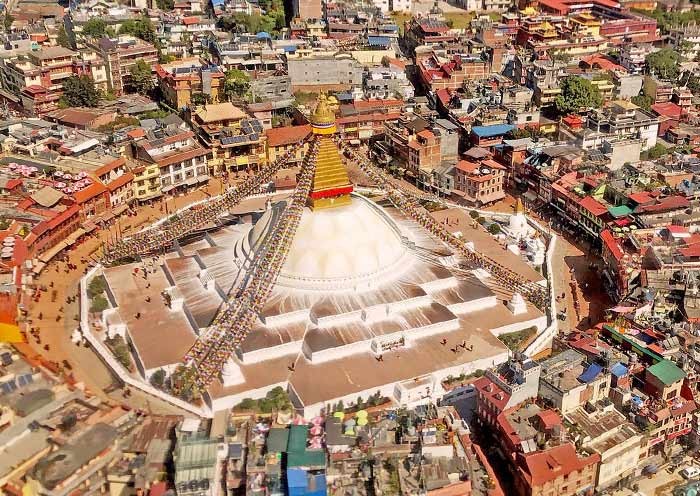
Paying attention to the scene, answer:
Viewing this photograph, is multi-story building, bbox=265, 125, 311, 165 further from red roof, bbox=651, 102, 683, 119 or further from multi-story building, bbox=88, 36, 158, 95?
red roof, bbox=651, 102, 683, 119

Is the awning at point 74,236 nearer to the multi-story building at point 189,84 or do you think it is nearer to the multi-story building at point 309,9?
the multi-story building at point 189,84

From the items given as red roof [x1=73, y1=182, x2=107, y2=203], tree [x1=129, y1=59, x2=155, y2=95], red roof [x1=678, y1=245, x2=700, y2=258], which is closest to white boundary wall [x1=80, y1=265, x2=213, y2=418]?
red roof [x1=73, y1=182, x2=107, y2=203]

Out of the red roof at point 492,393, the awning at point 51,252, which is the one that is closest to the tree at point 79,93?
the awning at point 51,252

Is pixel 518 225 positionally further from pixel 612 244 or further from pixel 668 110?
pixel 668 110

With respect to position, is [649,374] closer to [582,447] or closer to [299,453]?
[582,447]

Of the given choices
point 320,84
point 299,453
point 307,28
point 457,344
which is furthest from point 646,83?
point 299,453
